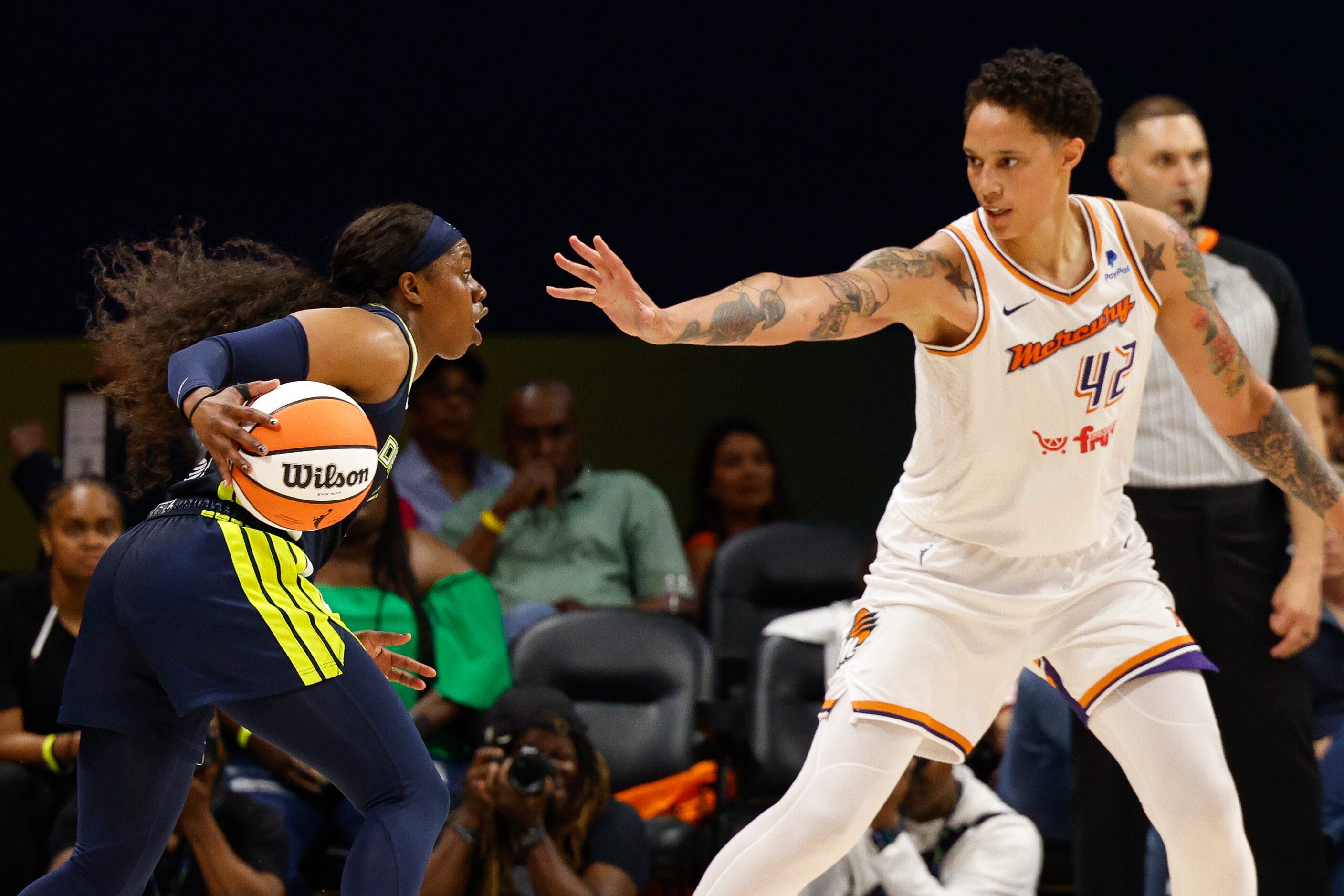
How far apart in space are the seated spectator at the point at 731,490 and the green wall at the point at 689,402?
1.92ft

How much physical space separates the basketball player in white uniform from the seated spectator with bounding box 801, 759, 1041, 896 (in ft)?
3.46

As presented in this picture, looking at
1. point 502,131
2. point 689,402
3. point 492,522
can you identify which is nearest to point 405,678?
point 492,522

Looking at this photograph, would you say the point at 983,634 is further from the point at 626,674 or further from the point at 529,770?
the point at 626,674

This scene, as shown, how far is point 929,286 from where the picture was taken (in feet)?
9.79

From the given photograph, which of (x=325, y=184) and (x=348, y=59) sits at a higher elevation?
(x=348, y=59)

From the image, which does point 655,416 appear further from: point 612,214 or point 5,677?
point 5,677

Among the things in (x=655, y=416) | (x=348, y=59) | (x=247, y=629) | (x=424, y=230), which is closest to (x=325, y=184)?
(x=348, y=59)

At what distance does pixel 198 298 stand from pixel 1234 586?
8.56ft

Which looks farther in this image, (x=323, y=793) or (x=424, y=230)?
(x=323, y=793)

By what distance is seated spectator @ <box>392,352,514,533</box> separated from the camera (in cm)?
603

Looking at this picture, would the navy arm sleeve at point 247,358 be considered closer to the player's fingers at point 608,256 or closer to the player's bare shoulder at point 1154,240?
the player's fingers at point 608,256

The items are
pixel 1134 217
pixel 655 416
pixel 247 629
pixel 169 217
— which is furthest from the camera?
pixel 655 416

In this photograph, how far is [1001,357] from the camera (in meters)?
3.03

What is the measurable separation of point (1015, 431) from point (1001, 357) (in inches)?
6.0
